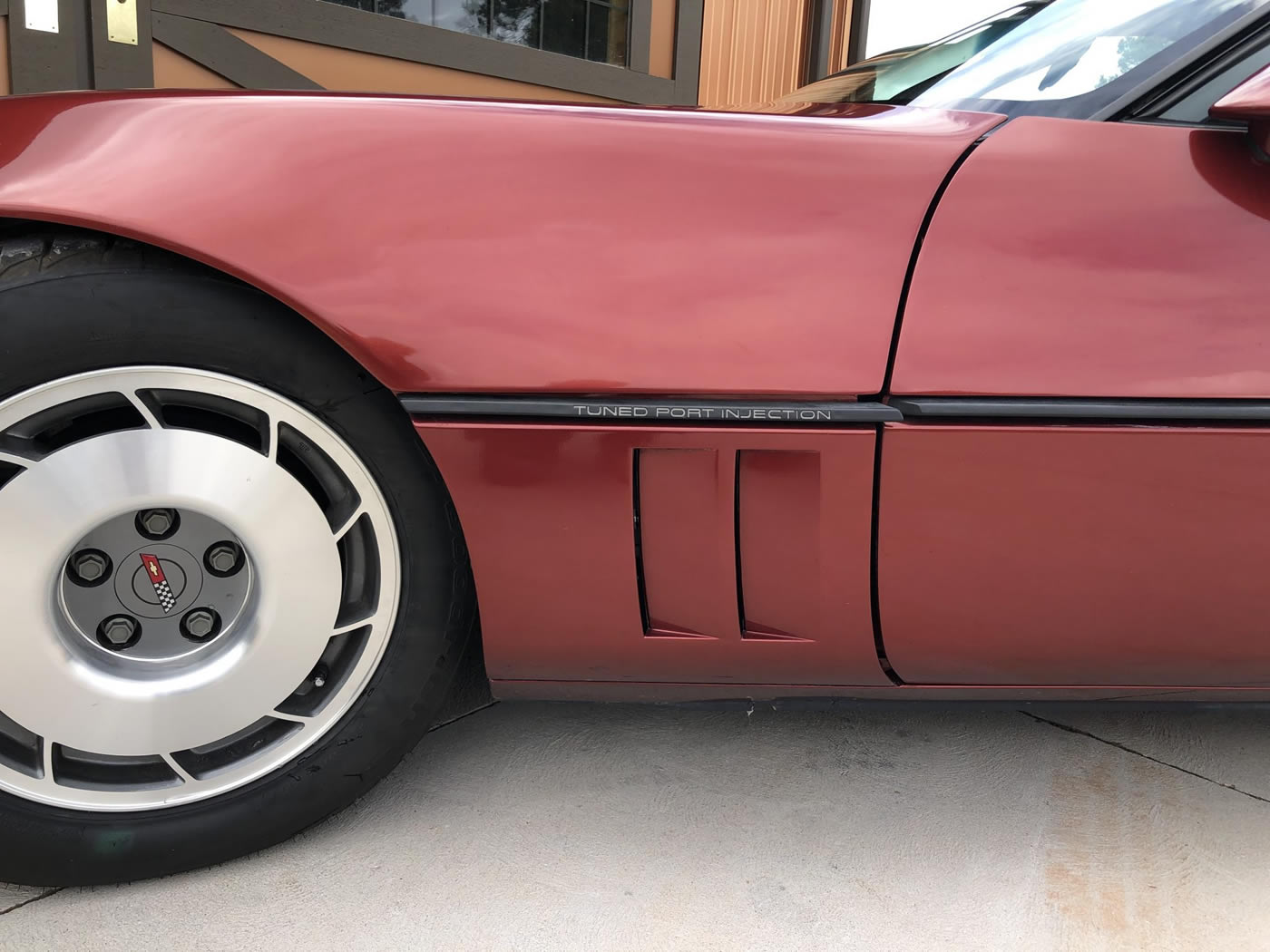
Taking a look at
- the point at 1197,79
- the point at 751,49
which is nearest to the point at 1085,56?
the point at 1197,79

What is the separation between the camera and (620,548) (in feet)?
3.92

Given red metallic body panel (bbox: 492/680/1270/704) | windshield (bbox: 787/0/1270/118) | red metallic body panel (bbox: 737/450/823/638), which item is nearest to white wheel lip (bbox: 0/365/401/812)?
red metallic body panel (bbox: 492/680/1270/704)

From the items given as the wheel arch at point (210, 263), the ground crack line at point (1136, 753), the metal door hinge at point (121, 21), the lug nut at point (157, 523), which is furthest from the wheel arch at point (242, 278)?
the metal door hinge at point (121, 21)

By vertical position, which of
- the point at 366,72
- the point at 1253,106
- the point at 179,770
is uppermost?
the point at 366,72

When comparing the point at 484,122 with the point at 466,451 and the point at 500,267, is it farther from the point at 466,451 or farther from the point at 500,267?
the point at 466,451

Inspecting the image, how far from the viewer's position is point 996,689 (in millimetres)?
1327

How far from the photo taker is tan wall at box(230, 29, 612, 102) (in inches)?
163

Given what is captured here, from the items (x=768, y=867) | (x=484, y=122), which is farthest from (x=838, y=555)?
(x=484, y=122)

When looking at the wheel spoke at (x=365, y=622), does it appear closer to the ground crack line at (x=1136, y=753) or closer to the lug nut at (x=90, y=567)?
the lug nut at (x=90, y=567)

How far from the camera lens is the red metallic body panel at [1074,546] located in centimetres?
115

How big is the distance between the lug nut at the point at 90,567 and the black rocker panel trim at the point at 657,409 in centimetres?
45

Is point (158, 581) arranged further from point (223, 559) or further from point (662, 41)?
point (662, 41)

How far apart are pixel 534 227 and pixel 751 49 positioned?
5453 mm

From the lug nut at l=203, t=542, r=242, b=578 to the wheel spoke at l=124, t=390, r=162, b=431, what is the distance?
18 centimetres
